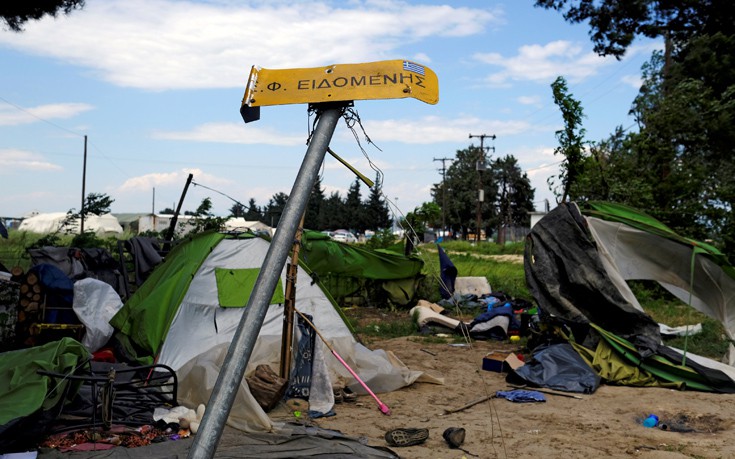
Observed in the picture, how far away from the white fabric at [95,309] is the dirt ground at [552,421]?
336cm

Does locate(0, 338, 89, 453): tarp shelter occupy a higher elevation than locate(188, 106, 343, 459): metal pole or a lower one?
lower

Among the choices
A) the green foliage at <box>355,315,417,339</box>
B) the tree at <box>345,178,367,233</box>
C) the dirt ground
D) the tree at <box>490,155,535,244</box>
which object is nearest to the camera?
the dirt ground

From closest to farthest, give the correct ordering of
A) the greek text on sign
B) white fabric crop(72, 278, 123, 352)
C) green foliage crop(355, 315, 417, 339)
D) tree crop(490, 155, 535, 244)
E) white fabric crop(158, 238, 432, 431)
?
the greek text on sign, white fabric crop(158, 238, 432, 431), white fabric crop(72, 278, 123, 352), green foliage crop(355, 315, 417, 339), tree crop(490, 155, 535, 244)

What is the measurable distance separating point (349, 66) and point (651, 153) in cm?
1500

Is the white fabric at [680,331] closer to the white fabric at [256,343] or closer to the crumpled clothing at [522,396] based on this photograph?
the crumpled clothing at [522,396]

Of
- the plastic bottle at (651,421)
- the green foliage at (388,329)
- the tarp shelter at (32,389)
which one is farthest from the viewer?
the green foliage at (388,329)

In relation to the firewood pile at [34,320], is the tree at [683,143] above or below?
above

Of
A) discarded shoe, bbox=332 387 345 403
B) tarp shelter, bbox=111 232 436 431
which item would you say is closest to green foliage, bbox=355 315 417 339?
tarp shelter, bbox=111 232 436 431

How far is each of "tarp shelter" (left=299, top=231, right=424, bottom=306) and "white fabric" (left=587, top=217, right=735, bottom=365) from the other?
577cm

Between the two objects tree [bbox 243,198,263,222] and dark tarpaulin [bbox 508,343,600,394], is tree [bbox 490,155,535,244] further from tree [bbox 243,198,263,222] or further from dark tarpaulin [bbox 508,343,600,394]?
dark tarpaulin [bbox 508,343,600,394]

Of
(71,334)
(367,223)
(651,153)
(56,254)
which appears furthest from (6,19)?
(367,223)

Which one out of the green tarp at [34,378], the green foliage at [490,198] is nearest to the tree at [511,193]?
the green foliage at [490,198]

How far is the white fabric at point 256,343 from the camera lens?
6.42 m

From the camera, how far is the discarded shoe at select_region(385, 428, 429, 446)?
17.4ft
